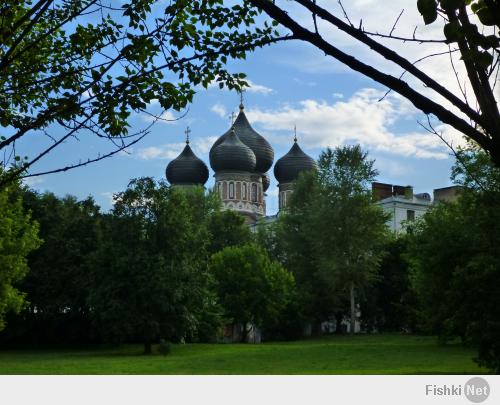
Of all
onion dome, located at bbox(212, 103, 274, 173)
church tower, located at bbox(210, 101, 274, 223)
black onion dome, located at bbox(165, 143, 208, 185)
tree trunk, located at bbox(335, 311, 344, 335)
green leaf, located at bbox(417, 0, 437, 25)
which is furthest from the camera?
onion dome, located at bbox(212, 103, 274, 173)

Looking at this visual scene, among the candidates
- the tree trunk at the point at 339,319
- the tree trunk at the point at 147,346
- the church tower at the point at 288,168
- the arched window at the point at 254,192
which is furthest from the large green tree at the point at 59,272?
the church tower at the point at 288,168

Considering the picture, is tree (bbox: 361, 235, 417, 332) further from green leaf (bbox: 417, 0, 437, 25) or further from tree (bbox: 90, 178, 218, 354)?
green leaf (bbox: 417, 0, 437, 25)

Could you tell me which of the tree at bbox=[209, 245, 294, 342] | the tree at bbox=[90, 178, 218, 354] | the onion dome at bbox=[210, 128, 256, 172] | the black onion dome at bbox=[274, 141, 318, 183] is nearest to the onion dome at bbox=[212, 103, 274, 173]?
the black onion dome at bbox=[274, 141, 318, 183]

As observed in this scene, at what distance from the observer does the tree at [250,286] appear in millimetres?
49062

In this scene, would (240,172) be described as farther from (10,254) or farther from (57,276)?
(10,254)

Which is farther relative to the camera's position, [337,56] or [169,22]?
[169,22]

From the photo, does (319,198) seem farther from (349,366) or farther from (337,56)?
(337,56)

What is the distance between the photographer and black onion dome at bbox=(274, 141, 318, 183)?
89.9 meters

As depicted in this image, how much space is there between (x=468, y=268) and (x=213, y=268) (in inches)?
1195

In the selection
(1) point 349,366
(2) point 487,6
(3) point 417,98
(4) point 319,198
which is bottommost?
(1) point 349,366
